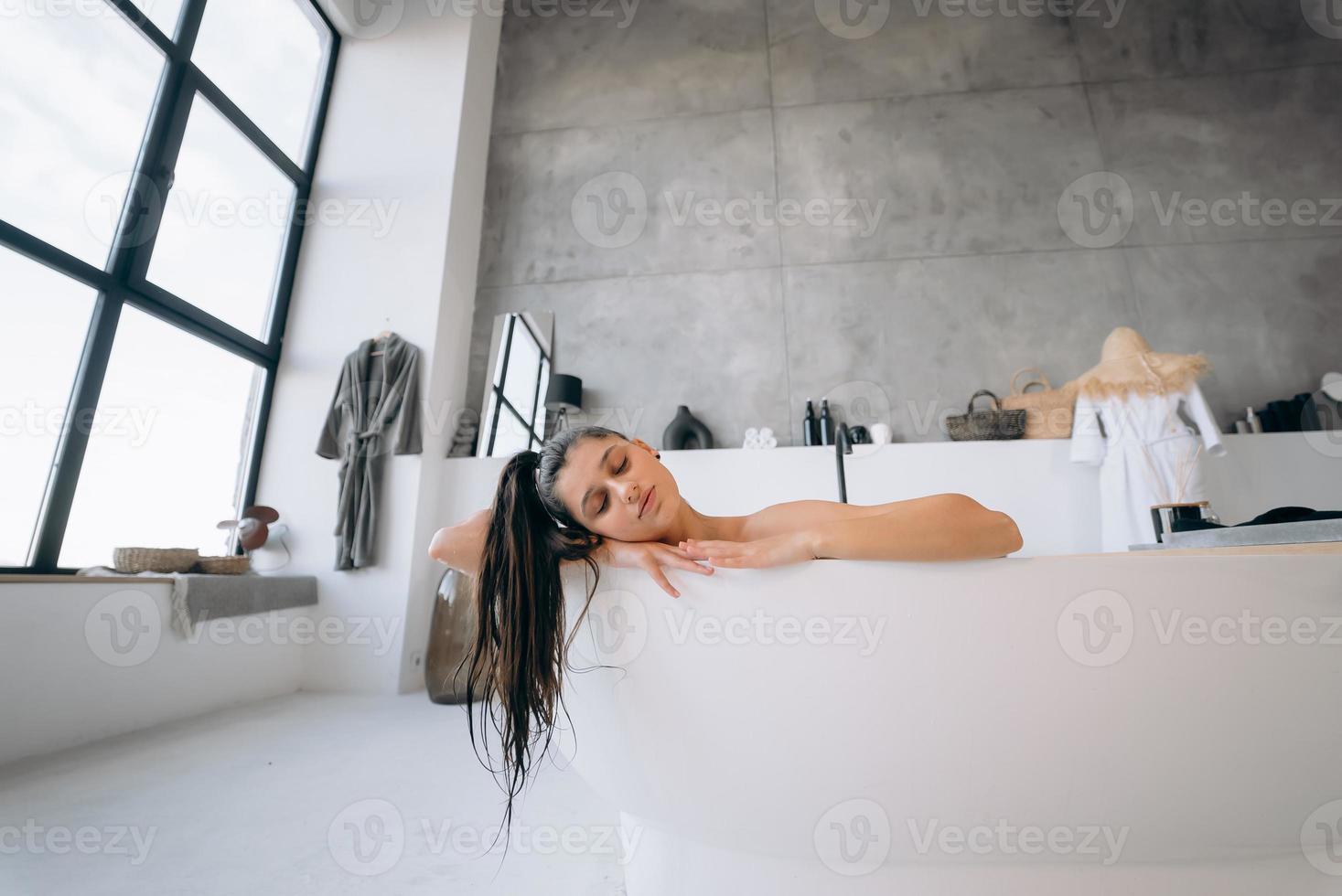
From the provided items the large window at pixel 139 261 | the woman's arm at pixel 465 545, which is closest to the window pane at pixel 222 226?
the large window at pixel 139 261

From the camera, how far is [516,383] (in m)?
3.44

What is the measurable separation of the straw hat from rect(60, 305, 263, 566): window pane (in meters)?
4.13

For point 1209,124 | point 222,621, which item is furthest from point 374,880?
point 1209,124

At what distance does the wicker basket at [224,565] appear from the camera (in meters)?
2.43

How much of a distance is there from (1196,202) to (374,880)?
467cm

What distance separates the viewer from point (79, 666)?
1.89m

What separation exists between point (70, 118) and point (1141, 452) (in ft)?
14.7

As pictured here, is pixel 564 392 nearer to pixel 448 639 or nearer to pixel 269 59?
pixel 448 639

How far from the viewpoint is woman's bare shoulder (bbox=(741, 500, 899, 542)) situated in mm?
997

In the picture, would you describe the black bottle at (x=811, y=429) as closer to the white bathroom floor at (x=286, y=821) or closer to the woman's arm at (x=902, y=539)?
the white bathroom floor at (x=286, y=821)

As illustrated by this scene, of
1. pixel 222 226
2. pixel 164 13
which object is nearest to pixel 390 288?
pixel 222 226

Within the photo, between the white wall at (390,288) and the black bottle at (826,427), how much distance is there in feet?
6.69

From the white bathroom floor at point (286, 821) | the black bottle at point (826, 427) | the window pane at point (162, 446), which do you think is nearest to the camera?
the white bathroom floor at point (286, 821)

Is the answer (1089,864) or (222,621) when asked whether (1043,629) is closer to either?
(1089,864)
